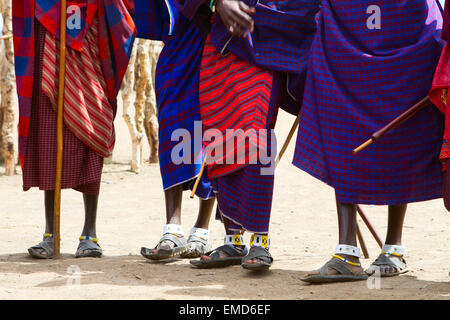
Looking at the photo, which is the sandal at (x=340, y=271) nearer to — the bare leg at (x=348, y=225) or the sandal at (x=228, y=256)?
the bare leg at (x=348, y=225)

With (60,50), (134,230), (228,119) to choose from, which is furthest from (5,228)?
(228,119)

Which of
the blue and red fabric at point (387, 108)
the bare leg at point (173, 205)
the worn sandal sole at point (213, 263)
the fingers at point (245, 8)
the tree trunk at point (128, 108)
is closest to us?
the blue and red fabric at point (387, 108)

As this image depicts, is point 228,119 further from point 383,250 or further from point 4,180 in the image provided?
point 4,180

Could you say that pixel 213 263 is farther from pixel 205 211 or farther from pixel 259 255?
pixel 205 211

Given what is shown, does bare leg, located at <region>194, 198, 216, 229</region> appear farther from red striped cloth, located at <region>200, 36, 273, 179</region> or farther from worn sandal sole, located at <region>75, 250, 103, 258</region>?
worn sandal sole, located at <region>75, 250, 103, 258</region>

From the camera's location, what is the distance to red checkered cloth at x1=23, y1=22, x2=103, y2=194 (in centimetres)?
503

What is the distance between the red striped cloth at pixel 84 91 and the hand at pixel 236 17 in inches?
47.5

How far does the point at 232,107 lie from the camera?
452 centimetres

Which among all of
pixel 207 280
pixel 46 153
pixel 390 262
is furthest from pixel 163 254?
pixel 390 262

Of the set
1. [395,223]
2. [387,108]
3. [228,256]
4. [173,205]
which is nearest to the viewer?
[387,108]

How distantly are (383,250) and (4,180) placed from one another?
20.2ft

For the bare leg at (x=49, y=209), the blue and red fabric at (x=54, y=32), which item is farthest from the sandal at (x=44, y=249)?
the blue and red fabric at (x=54, y=32)

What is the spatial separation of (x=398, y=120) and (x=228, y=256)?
4.50 ft

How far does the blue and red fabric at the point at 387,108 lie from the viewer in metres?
4.12
